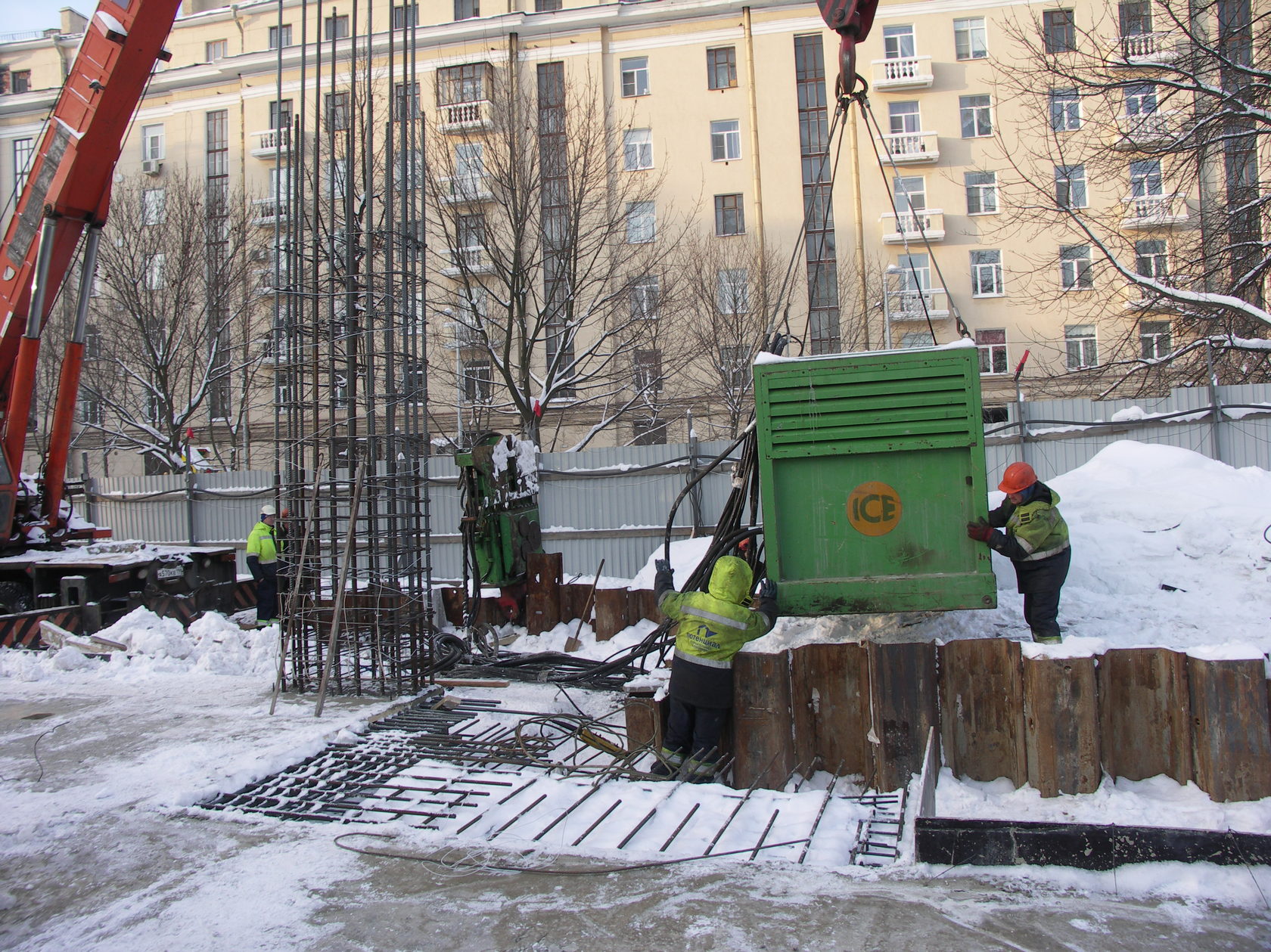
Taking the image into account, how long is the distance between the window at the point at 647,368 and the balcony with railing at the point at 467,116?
676cm

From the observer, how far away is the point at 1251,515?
8477 millimetres

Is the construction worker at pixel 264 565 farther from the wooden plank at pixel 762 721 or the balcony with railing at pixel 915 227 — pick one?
the balcony with railing at pixel 915 227

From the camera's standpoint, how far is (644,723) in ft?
20.1

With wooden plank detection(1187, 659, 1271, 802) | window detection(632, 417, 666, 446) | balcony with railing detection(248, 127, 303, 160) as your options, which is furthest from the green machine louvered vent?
balcony with railing detection(248, 127, 303, 160)

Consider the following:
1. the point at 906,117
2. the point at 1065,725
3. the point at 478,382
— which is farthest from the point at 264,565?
the point at 906,117

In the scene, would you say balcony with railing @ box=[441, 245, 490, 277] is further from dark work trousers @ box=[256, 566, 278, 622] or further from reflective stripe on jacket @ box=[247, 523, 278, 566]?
dark work trousers @ box=[256, 566, 278, 622]

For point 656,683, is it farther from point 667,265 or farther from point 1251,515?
point 667,265

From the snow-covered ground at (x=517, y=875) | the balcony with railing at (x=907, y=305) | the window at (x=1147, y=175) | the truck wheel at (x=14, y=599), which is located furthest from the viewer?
the balcony with railing at (x=907, y=305)

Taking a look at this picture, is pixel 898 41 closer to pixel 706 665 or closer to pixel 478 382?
pixel 478 382

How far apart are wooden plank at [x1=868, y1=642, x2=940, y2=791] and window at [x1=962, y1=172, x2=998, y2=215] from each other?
27.0 m

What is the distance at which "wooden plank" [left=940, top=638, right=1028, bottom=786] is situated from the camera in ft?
17.5

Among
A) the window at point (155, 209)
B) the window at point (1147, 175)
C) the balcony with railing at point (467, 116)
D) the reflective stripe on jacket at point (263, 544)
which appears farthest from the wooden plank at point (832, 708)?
the window at point (155, 209)

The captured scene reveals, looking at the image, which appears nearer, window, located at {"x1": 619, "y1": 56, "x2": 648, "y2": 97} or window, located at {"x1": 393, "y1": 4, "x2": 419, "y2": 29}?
window, located at {"x1": 393, "y1": 4, "x2": 419, "y2": 29}

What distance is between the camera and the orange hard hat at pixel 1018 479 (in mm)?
6871
